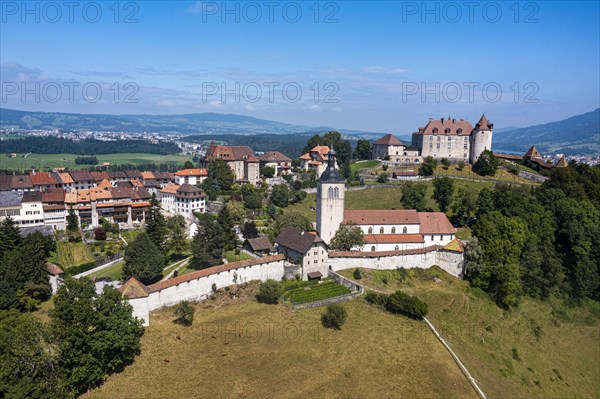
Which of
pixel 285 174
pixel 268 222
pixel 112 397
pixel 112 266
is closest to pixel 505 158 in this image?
pixel 285 174

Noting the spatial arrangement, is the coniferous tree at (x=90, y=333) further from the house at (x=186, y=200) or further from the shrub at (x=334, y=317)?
the house at (x=186, y=200)

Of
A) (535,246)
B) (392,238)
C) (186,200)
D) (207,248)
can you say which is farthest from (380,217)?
(186,200)

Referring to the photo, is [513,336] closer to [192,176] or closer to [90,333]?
[90,333]

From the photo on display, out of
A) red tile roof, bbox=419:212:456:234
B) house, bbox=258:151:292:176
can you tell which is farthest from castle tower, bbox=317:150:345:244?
house, bbox=258:151:292:176

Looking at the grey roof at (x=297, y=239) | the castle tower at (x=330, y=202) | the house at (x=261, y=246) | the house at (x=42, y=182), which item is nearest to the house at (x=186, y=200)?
the house at (x=261, y=246)

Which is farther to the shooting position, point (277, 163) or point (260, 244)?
point (277, 163)

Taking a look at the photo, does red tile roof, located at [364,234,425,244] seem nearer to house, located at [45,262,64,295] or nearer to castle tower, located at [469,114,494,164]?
house, located at [45,262,64,295]
